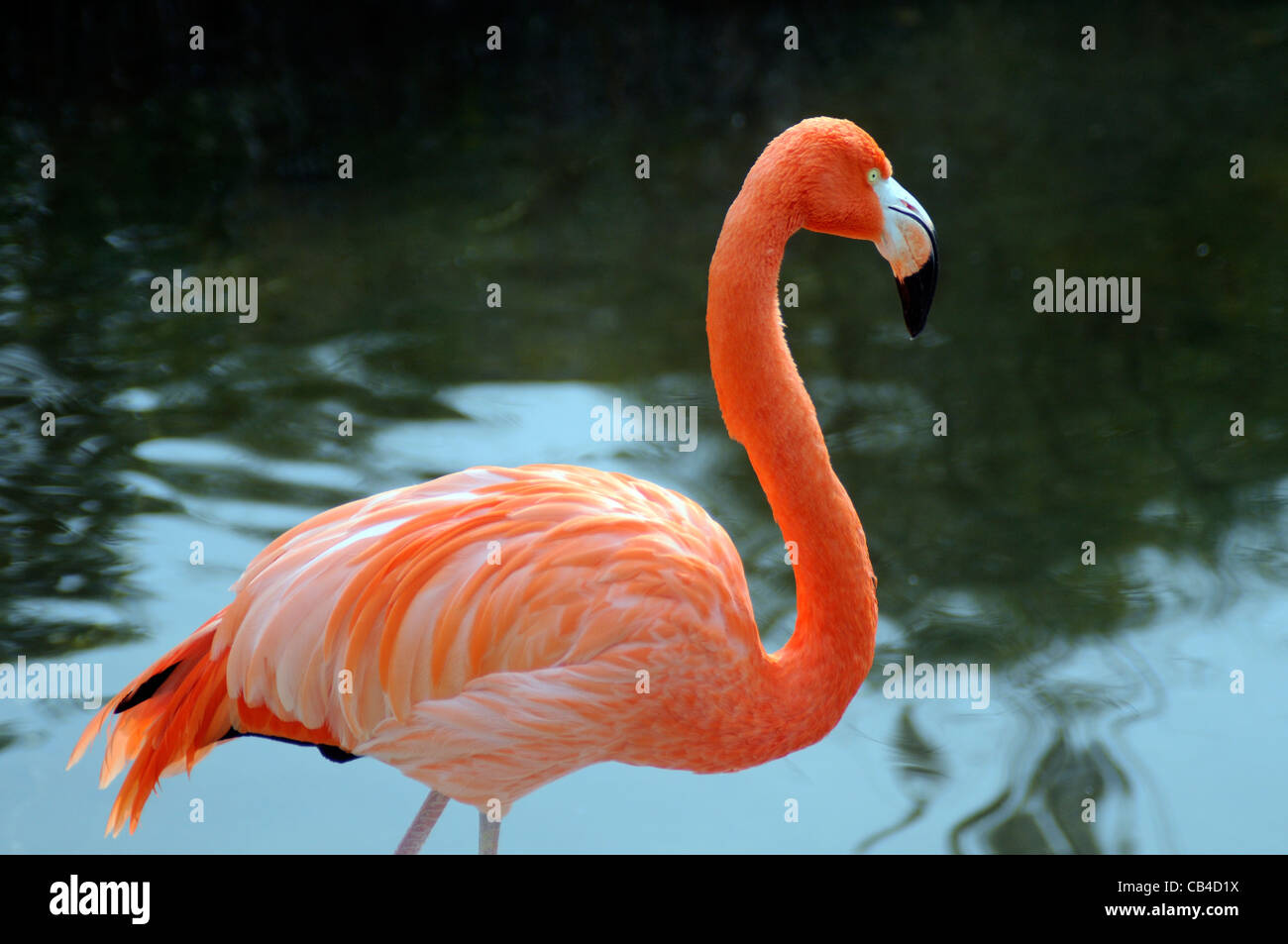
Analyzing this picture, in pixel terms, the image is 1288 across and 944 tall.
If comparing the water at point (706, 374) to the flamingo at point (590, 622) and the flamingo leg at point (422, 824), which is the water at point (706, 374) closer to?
the flamingo leg at point (422, 824)

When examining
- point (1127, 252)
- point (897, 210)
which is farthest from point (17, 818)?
point (1127, 252)

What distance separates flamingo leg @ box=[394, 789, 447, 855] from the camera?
2523 millimetres

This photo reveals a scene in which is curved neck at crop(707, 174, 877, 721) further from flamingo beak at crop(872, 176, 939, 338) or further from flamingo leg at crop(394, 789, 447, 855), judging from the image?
flamingo leg at crop(394, 789, 447, 855)

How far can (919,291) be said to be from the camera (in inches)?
96.0

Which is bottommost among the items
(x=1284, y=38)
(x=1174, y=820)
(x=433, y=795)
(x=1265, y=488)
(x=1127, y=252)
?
(x=1174, y=820)

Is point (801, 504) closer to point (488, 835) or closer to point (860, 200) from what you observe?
point (860, 200)

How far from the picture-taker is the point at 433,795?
2578mm

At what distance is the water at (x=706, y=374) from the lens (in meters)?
3.20

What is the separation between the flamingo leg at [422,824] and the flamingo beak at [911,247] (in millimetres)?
1275

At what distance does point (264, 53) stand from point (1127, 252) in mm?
4838

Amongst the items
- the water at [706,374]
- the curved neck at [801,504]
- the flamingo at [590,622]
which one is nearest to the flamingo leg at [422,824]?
the flamingo at [590,622]

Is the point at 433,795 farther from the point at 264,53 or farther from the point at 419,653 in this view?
the point at 264,53

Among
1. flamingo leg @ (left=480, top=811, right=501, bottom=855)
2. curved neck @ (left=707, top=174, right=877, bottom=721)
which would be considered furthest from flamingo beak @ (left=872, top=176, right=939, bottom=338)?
flamingo leg @ (left=480, top=811, right=501, bottom=855)

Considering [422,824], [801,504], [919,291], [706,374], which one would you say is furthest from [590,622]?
[706,374]
